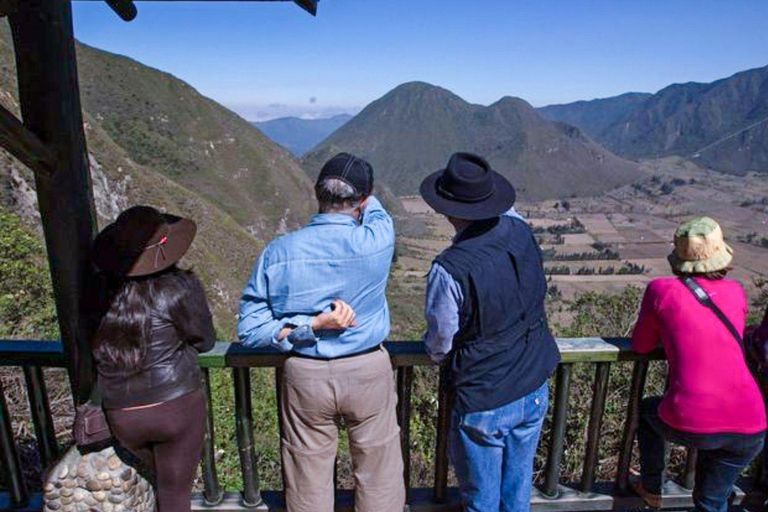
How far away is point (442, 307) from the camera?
84.0 inches

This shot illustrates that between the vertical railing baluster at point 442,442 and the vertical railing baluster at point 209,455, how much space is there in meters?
1.07

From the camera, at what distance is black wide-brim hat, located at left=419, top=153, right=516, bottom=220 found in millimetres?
2123

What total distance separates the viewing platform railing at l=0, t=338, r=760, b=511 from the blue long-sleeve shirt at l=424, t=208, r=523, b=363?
0.31 meters

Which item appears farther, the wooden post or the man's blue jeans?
the man's blue jeans

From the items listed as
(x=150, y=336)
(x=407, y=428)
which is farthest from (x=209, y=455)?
(x=407, y=428)

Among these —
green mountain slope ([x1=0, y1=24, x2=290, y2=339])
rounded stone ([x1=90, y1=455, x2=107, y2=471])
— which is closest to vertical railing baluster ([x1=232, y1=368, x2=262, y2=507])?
rounded stone ([x1=90, y1=455, x2=107, y2=471])

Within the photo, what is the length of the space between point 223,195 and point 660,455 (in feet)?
230

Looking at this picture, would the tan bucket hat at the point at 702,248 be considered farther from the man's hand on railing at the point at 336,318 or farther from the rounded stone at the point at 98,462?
the rounded stone at the point at 98,462

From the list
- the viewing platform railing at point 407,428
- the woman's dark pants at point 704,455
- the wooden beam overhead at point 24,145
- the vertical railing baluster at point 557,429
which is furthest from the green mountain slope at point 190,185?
the woman's dark pants at point 704,455

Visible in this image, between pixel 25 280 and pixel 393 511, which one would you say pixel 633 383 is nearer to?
pixel 393 511

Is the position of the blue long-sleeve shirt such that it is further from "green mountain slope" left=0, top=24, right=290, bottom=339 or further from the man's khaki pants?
"green mountain slope" left=0, top=24, right=290, bottom=339

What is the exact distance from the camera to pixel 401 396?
2650 mm

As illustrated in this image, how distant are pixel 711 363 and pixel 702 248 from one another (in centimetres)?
48

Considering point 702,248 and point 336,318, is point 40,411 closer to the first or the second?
point 336,318
